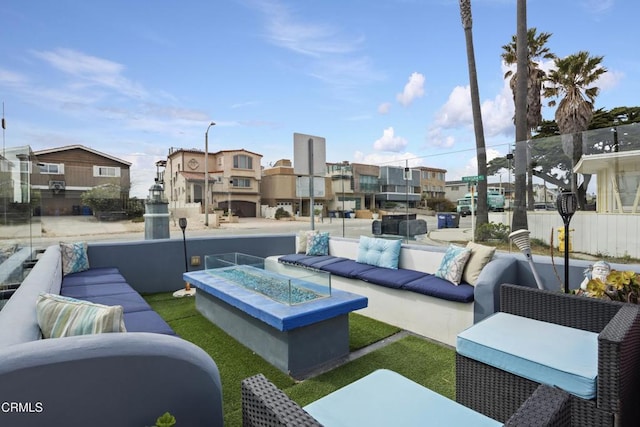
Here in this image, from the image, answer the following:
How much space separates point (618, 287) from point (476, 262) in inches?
53.9

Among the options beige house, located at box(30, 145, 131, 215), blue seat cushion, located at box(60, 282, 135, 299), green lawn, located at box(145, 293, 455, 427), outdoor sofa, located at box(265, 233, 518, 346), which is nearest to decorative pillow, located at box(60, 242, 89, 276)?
blue seat cushion, located at box(60, 282, 135, 299)

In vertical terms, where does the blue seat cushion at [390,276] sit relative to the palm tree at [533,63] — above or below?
below

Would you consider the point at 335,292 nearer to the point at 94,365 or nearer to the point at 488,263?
the point at 488,263

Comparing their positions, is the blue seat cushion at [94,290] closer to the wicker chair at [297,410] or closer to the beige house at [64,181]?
the wicker chair at [297,410]

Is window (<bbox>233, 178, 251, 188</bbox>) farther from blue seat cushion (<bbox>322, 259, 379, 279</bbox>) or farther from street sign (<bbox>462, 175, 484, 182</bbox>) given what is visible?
blue seat cushion (<bbox>322, 259, 379, 279</bbox>)

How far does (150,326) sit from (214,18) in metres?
5.74

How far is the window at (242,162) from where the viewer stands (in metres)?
29.0

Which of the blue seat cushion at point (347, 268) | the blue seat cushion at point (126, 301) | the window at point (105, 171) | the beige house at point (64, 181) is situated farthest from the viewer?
the window at point (105, 171)

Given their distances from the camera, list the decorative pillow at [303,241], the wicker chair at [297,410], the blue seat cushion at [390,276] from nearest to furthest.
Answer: the wicker chair at [297,410]
the blue seat cushion at [390,276]
the decorative pillow at [303,241]

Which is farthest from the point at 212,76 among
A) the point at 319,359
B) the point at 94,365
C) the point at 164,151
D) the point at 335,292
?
the point at 164,151

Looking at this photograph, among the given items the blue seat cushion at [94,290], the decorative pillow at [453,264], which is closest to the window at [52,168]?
the blue seat cushion at [94,290]

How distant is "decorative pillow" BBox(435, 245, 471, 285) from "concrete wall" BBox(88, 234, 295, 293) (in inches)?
137

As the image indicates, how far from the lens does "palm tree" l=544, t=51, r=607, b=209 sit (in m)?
10.8

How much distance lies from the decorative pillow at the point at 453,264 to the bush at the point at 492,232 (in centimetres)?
461
